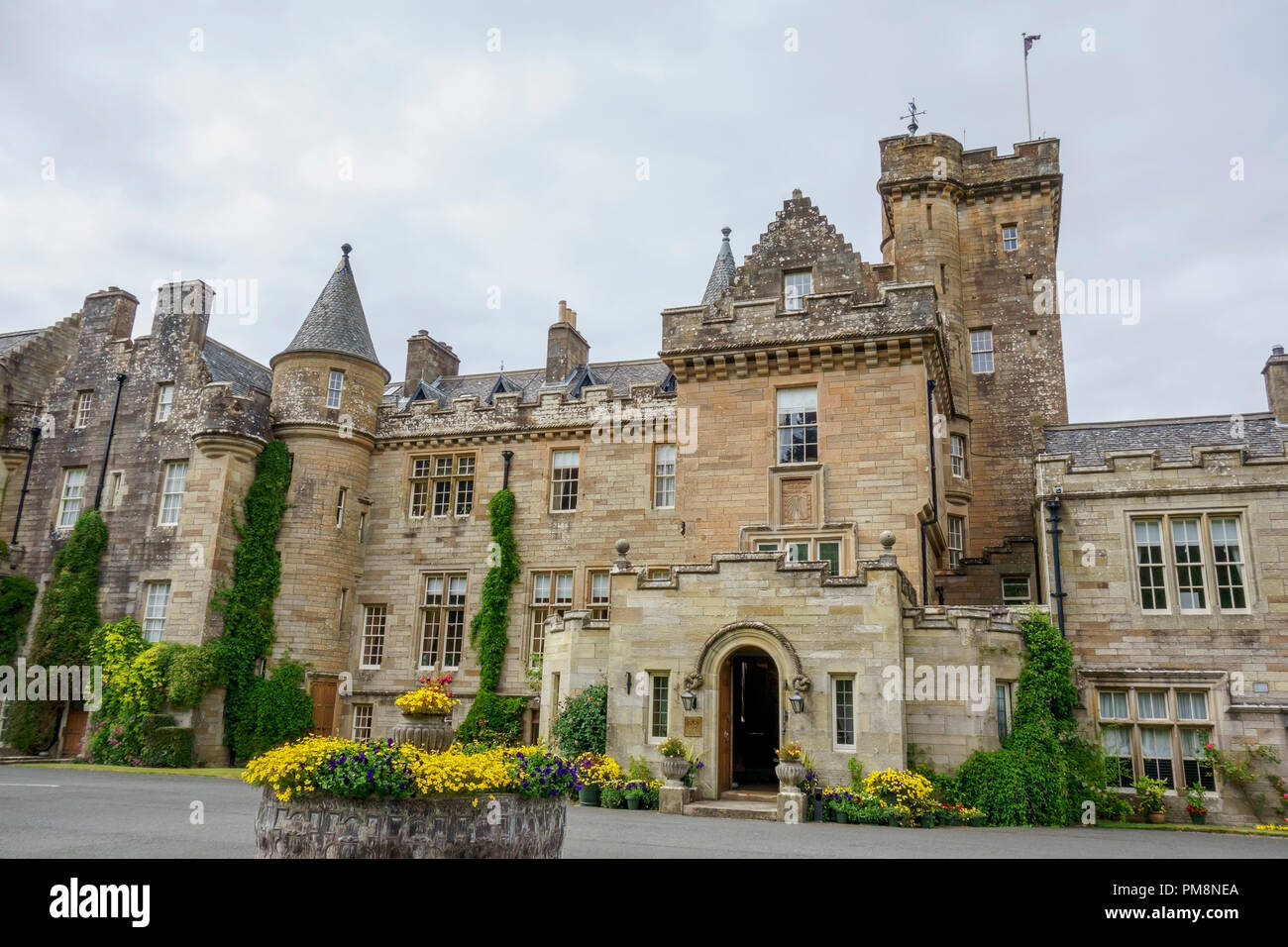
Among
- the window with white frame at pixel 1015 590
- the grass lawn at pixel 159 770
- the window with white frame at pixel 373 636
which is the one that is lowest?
the grass lawn at pixel 159 770

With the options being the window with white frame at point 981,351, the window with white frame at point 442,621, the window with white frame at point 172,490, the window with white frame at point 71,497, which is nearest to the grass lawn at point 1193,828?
the window with white frame at point 981,351

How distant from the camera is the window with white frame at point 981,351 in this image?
3056 centimetres

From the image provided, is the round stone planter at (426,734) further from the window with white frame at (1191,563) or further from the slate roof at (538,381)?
the slate roof at (538,381)

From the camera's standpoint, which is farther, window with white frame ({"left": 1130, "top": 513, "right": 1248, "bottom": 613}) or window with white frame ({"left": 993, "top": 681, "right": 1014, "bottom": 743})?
window with white frame ({"left": 1130, "top": 513, "right": 1248, "bottom": 613})

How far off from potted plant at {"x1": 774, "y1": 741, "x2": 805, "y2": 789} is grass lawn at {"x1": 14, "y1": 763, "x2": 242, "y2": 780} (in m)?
13.9

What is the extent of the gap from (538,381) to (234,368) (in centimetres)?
1060

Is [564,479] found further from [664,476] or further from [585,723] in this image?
[585,723]

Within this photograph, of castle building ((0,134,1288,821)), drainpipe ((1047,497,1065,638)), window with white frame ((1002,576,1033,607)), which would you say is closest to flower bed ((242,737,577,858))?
castle building ((0,134,1288,821))

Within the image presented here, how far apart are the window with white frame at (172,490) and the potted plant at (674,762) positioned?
18.6 metres

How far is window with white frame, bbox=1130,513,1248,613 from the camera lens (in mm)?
20891

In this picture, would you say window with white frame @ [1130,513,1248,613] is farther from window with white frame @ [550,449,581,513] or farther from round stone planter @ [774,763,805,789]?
window with white frame @ [550,449,581,513]

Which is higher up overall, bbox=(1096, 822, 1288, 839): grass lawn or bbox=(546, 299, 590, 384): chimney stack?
bbox=(546, 299, 590, 384): chimney stack

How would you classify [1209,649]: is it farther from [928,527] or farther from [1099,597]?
[928,527]
